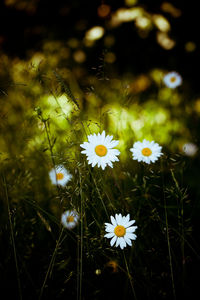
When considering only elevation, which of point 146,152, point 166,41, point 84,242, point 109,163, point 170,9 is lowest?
point 84,242

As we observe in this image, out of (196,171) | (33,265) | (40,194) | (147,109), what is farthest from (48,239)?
(147,109)

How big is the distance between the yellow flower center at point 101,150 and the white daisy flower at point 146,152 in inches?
8.2

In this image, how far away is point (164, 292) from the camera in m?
0.74

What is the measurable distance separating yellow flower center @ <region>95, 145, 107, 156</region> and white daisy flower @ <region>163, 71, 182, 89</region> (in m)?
1.19

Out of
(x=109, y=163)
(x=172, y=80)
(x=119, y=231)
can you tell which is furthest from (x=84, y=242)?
(x=172, y=80)

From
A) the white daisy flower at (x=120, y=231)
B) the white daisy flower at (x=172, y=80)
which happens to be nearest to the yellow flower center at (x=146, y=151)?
the white daisy flower at (x=120, y=231)

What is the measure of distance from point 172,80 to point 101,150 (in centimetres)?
133

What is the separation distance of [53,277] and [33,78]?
73cm

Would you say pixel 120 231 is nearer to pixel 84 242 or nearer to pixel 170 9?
pixel 84 242

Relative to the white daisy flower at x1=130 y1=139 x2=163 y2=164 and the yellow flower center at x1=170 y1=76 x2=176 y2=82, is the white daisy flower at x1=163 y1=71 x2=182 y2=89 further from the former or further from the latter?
the white daisy flower at x1=130 y1=139 x2=163 y2=164

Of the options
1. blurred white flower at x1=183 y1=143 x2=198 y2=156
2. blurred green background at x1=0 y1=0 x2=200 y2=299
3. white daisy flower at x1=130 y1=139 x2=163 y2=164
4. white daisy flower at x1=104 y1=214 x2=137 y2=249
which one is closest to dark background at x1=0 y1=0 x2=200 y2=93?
blurred green background at x1=0 y1=0 x2=200 y2=299

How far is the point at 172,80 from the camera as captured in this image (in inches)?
74.1

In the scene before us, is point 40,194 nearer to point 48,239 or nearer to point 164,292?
point 48,239

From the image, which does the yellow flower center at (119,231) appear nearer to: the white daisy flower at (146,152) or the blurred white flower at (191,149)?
the white daisy flower at (146,152)
